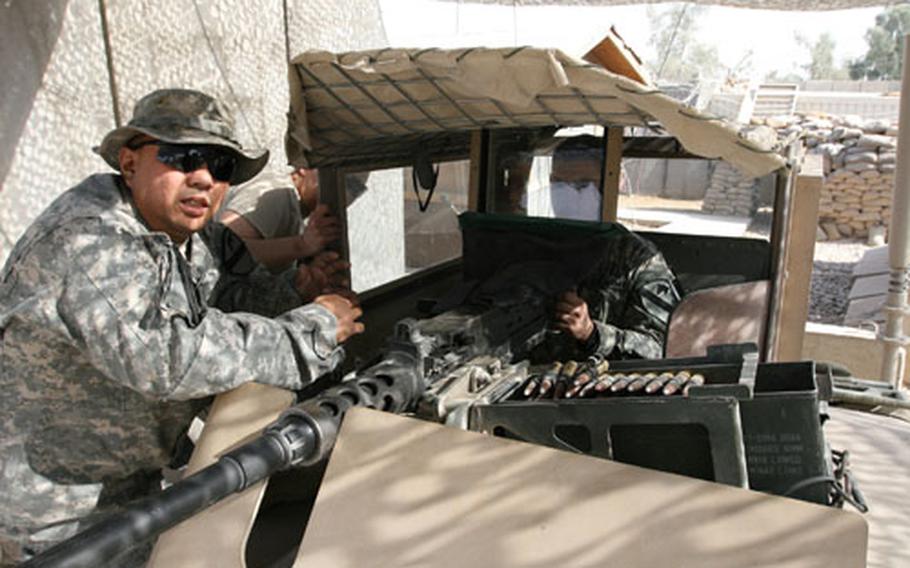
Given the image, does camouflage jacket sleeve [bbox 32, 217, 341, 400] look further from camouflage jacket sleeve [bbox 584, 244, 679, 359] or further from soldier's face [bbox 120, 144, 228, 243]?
camouflage jacket sleeve [bbox 584, 244, 679, 359]

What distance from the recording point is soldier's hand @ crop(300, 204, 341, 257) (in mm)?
3555

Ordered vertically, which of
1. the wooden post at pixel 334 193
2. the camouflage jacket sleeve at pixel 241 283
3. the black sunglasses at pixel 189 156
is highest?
the black sunglasses at pixel 189 156

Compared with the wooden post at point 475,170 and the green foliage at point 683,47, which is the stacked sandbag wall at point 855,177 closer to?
the wooden post at point 475,170

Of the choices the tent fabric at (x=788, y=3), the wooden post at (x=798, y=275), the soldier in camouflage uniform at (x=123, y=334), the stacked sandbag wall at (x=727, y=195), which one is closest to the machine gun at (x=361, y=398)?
the soldier in camouflage uniform at (x=123, y=334)

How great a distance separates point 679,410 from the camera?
1992 mm

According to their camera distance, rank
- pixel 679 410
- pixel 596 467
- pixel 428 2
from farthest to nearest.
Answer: pixel 428 2 < pixel 679 410 < pixel 596 467

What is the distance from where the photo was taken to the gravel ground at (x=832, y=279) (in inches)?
487

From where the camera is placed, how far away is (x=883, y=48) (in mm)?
65375

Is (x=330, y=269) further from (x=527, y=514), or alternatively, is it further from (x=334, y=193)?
(x=527, y=514)

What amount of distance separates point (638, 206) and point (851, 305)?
38.5 ft

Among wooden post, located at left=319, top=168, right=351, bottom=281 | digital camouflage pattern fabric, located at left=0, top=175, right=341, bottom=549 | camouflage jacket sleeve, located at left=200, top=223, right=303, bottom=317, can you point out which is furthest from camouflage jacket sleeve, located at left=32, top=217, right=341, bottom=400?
wooden post, located at left=319, top=168, right=351, bottom=281

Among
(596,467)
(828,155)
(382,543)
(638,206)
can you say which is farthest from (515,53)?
(638,206)

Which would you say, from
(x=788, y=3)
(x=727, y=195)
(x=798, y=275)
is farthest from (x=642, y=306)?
(x=727, y=195)

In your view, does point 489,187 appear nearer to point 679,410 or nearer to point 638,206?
point 679,410
